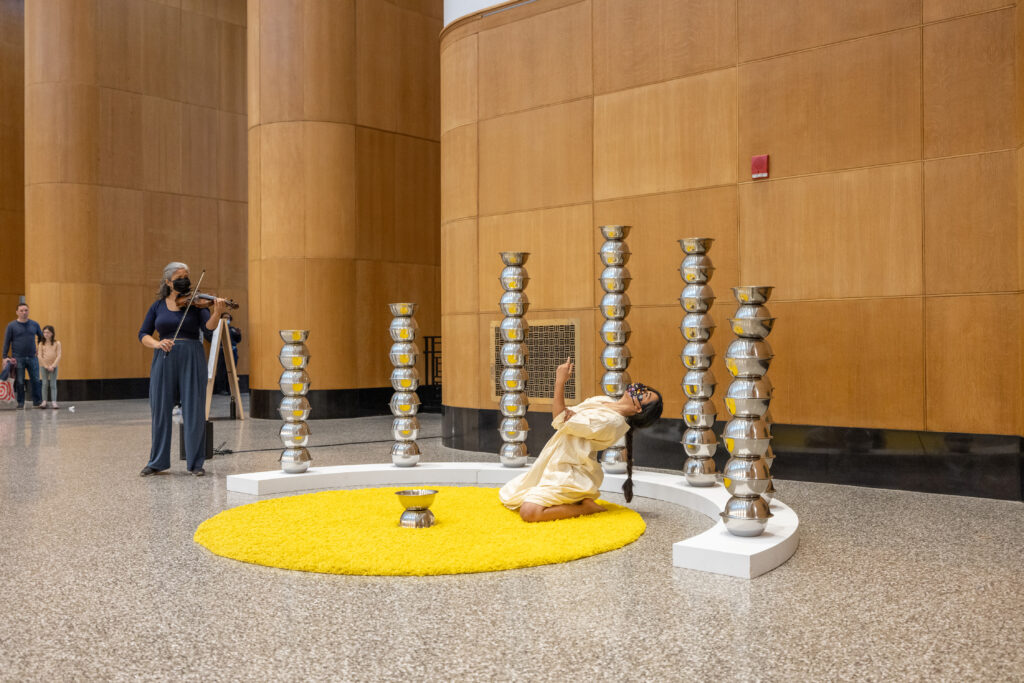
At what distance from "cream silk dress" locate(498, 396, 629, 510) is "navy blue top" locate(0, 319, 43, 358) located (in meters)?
11.4

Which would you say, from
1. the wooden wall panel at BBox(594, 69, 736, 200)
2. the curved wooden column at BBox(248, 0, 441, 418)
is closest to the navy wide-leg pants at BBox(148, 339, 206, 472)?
the wooden wall panel at BBox(594, 69, 736, 200)

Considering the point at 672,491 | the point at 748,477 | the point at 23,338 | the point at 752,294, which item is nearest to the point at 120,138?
the point at 23,338

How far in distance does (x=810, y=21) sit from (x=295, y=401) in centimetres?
453

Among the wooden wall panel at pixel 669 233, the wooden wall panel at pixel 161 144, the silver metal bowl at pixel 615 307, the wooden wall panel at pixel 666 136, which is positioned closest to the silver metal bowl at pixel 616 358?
the silver metal bowl at pixel 615 307

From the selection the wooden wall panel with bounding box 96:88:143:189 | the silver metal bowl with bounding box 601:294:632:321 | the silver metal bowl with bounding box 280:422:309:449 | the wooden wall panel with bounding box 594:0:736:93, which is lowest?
→ the silver metal bowl with bounding box 280:422:309:449

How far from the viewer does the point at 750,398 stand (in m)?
4.24

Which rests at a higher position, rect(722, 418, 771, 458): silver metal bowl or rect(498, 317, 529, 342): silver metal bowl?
rect(498, 317, 529, 342): silver metal bowl

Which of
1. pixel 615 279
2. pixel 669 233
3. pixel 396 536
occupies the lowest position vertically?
pixel 396 536

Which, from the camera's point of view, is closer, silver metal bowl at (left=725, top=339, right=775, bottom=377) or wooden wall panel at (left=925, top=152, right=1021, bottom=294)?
silver metal bowl at (left=725, top=339, right=775, bottom=377)

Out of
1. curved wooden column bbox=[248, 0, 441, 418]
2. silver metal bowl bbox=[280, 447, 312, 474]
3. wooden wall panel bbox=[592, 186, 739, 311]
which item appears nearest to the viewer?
silver metal bowl bbox=[280, 447, 312, 474]

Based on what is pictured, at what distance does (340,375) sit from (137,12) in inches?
326

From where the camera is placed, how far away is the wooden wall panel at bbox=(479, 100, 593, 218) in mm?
7766

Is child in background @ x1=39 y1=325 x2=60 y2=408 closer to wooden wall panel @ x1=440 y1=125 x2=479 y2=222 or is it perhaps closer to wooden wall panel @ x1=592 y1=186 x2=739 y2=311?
wooden wall panel @ x1=440 y1=125 x2=479 y2=222

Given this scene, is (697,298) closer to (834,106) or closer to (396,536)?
(834,106)
